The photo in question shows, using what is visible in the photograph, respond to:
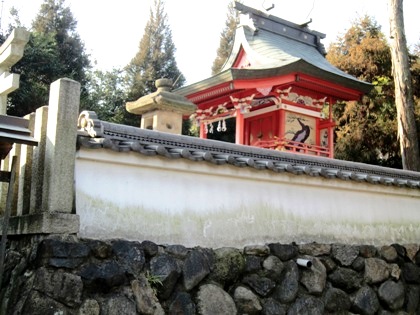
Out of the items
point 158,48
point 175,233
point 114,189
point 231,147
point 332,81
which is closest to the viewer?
point 114,189

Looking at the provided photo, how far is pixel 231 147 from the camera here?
6.57 m

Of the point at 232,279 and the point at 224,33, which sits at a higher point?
the point at 224,33

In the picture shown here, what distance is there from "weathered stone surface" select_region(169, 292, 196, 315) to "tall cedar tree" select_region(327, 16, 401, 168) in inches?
529

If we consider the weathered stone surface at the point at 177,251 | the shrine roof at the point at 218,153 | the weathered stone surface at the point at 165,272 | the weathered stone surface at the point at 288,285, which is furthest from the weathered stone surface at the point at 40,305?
the weathered stone surface at the point at 288,285

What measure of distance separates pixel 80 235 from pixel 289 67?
744 cm

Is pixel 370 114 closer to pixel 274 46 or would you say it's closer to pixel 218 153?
pixel 274 46

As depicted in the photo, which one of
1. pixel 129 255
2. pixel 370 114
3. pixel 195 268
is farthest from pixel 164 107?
pixel 370 114

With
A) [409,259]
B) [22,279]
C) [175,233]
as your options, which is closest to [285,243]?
[175,233]

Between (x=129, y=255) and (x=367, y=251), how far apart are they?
12.8 feet

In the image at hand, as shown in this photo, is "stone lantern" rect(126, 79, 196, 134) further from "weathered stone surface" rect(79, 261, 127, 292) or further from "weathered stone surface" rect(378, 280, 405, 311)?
"weathered stone surface" rect(378, 280, 405, 311)

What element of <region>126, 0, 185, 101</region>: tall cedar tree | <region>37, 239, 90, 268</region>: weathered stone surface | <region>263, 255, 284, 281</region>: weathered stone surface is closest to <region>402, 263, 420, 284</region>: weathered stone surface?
<region>263, 255, 284, 281</region>: weathered stone surface

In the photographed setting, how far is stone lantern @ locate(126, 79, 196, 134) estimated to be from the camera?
8406mm

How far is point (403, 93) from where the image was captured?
11883 millimetres

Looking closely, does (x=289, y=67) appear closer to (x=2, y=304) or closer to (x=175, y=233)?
(x=175, y=233)
